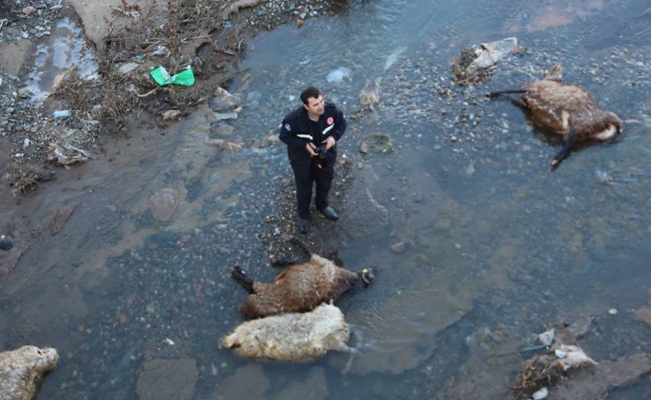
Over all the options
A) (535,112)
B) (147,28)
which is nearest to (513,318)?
(535,112)

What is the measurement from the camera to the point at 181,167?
18.2 feet

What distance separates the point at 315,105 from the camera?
3914mm

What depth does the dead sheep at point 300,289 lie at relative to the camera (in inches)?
167

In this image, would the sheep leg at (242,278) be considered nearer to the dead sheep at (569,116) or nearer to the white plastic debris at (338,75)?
the white plastic debris at (338,75)

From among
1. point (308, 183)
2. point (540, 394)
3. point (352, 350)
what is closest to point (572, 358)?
point (540, 394)

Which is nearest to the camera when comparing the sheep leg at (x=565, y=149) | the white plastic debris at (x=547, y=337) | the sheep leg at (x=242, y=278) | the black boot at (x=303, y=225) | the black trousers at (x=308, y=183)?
the white plastic debris at (x=547, y=337)

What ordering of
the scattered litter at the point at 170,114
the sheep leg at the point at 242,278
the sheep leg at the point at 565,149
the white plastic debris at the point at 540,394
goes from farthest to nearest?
the scattered litter at the point at 170,114 → the sheep leg at the point at 565,149 → the sheep leg at the point at 242,278 → the white plastic debris at the point at 540,394

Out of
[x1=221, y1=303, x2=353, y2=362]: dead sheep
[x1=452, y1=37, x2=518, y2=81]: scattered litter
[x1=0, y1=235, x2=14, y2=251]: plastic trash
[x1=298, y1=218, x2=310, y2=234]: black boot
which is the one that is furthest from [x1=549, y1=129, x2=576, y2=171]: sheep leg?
[x1=0, y1=235, x2=14, y2=251]: plastic trash

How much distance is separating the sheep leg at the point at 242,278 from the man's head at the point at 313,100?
4.79ft

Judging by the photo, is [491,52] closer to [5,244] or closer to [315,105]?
[315,105]

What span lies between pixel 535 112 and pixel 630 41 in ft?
5.77

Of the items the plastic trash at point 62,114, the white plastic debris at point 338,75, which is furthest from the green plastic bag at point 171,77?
the white plastic debris at point 338,75

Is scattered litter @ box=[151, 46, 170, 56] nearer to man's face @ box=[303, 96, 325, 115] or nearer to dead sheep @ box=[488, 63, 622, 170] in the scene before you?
man's face @ box=[303, 96, 325, 115]

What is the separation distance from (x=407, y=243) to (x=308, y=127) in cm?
138
